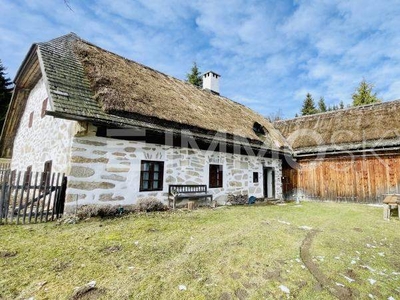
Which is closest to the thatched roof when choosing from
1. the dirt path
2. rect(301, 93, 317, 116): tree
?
the dirt path

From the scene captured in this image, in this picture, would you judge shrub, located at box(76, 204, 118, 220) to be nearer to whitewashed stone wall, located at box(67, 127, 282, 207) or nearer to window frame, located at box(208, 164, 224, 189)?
whitewashed stone wall, located at box(67, 127, 282, 207)

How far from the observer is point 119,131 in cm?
727

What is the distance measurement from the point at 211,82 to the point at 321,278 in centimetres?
1452

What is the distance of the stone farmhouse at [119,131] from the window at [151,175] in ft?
0.12

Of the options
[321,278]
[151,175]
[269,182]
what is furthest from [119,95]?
[269,182]

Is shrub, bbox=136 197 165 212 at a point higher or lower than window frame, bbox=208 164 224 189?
lower

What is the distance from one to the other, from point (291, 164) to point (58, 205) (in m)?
12.7

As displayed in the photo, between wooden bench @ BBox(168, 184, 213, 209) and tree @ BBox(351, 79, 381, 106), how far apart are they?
2610 centimetres

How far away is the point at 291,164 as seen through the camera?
47.5ft

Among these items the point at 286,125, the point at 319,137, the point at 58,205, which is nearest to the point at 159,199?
the point at 58,205

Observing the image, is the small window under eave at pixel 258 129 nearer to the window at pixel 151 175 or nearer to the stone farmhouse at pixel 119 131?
the stone farmhouse at pixel 119 131

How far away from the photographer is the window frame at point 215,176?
10.2 metres

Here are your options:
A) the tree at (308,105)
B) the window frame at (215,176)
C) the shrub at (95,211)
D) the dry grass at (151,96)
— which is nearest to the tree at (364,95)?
the tree at (308,105)

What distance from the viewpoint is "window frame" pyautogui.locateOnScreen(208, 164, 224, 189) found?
1021cm
